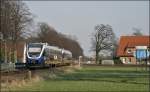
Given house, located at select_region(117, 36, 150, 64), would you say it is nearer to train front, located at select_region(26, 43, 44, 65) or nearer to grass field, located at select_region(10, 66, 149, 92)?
train front, located at select_region(26, 43, 44, 65)

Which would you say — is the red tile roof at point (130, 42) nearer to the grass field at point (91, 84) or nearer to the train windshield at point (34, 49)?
the train windshield at point (34, 49)

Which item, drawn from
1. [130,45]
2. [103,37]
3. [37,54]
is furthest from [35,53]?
[103,37]

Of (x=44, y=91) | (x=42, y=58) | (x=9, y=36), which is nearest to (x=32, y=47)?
(x=42, y=58)

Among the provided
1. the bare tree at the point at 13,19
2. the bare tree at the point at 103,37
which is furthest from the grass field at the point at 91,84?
the bare tree at the point at 13,19

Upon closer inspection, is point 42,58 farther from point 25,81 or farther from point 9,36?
point 25,81

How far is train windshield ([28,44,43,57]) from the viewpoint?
6059 centimetres

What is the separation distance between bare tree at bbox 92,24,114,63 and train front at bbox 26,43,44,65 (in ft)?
119

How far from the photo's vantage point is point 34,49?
2395 inches

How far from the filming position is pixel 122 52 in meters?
70.2

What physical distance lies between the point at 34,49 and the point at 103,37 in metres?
38.3

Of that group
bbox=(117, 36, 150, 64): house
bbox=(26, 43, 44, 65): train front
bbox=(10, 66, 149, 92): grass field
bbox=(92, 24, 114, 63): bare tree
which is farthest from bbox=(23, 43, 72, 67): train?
bbox=(92, 24, 114, 63): bare tree

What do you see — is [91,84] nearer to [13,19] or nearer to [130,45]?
[13,19]

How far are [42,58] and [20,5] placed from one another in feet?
Result: 26.3

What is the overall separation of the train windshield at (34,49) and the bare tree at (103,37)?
36.2 m
